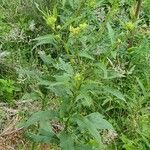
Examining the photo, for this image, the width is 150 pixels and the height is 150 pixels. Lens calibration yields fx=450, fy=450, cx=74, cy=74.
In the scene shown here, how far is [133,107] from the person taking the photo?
3318 mm

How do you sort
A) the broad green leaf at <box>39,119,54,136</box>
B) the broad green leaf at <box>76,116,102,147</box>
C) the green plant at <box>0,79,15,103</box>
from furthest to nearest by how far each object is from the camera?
the green plant at <box>0,79,15,103</box> → the broad green leaf at <box>39,119,54,136</box> → the broad green leaf at <box>76,116,102,147</box>

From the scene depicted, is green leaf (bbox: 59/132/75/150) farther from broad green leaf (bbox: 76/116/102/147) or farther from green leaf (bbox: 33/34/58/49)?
green leaf (bbox: 33/34/58/49)

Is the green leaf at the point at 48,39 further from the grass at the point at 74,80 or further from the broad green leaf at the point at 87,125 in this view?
the broad green leaf at the point at 87,125

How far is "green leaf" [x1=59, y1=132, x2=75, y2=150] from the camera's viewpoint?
7.66 feet

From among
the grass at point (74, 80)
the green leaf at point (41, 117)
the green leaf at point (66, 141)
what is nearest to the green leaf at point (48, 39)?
the grass at point (74, 80)

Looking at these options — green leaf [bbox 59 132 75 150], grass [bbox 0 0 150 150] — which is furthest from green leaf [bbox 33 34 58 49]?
green leaf [bbox 59 132 75 150]

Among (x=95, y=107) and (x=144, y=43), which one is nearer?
(x=95, y=107)

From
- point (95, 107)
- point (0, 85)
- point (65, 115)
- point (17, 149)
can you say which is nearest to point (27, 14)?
point (0, 85)

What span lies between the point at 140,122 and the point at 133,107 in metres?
0.14

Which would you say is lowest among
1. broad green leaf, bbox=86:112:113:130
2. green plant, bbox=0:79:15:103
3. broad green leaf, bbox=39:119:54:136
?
green plant, bbox=0:79:15:103

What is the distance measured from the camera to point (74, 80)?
2.25m

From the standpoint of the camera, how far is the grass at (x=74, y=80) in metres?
2.31

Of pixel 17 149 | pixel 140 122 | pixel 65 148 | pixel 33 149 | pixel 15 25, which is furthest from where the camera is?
pixel 15 25

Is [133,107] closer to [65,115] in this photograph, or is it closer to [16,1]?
[65,115]
